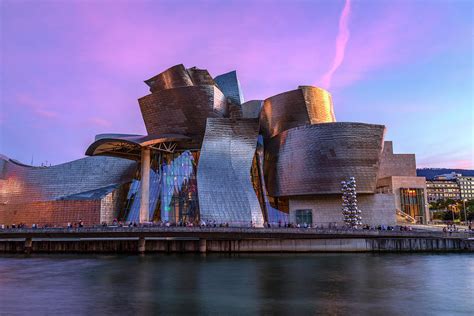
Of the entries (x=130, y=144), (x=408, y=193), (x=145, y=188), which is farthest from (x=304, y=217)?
(x=130, y=144)

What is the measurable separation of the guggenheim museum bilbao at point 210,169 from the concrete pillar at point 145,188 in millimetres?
138

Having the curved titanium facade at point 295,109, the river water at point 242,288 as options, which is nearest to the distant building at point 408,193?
the curved titanium facade at point 295,109

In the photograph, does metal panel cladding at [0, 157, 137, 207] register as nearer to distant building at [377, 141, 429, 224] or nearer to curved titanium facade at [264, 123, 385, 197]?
curved titanium facade at [264, 123, 385, 197]

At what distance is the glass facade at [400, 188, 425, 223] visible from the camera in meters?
71.8

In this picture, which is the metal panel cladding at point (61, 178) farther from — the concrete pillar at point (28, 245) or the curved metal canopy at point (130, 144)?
the concrete pillar at point (28, 245)

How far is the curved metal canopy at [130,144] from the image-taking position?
5428 cm

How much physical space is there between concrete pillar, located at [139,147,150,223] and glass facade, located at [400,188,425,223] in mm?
43584

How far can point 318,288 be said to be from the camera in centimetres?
2488

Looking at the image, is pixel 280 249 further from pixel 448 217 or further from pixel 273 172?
pixel 448 217

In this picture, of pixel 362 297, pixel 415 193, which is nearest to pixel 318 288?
pixel 362 297

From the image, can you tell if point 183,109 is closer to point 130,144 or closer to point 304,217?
point 130,144

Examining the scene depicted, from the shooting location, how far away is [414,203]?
72.1 meters

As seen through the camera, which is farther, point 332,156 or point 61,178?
point 61,178

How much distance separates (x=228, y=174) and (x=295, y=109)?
17.0 metres
